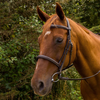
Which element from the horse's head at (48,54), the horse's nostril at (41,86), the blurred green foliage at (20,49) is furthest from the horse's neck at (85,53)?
the blurred green foliage at (20,49)

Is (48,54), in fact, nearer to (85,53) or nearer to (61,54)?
(61,54)

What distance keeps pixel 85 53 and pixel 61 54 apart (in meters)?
0.51

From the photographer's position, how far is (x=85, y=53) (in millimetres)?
2049

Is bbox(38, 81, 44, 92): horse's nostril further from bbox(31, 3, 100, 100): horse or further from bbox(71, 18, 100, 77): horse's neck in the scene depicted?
bbox(71, 18, 100, 77): horse's neck

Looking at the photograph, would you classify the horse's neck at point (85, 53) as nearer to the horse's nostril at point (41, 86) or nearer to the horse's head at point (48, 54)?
the horse's head at point (48, 54)

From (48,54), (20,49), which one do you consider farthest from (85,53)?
(20,49)

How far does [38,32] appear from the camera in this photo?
3.65 meters

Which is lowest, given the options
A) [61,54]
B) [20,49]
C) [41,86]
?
[20,49]

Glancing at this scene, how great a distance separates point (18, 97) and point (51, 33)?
9.63ft

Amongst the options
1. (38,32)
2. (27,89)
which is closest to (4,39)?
(38,32)

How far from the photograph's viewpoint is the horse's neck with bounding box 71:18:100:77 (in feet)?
6.51

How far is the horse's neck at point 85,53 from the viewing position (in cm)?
198

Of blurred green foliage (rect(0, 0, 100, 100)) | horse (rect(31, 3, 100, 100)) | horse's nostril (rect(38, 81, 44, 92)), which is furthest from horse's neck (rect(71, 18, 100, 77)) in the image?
blurred green foliage (rect(0, 0, 100, 100))

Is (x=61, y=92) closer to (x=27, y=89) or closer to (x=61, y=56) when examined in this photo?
(x=27, y=89)
